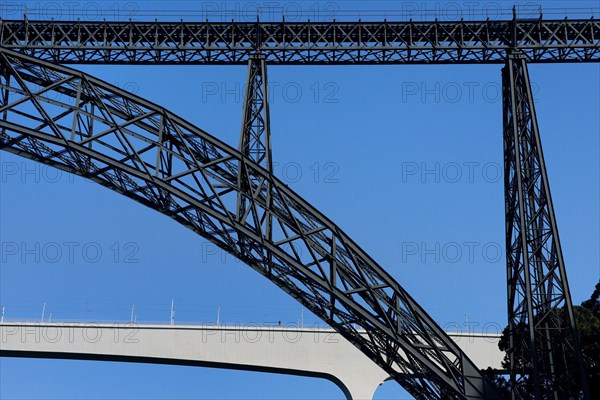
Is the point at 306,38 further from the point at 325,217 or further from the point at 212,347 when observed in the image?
the point at 212,347

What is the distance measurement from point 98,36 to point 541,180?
13.3m

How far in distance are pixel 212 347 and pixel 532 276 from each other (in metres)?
28.3

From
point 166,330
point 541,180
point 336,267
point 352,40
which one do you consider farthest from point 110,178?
point 166,330

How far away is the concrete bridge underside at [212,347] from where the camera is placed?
52.9 meters

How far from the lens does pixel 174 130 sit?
24.6 metres

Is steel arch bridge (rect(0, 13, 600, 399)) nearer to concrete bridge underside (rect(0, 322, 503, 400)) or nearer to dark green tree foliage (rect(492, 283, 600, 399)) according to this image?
dark green tree foliage (rect(492, 283, 600, 399))

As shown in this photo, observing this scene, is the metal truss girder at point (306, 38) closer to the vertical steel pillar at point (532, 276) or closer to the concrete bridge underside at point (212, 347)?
the vertical steel pillar at point (532, 276)

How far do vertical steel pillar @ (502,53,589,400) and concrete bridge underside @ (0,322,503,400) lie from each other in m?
Result: 25.2

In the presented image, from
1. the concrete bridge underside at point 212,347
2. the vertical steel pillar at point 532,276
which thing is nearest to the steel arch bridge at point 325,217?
the vertical steel pillar at point 532,276

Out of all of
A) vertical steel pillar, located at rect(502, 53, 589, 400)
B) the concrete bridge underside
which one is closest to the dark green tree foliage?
vertical steel pillar, located at rect(502, 53, 589, 400)

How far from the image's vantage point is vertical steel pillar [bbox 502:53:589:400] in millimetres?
26078

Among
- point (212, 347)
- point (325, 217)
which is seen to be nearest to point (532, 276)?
point (325, 217)

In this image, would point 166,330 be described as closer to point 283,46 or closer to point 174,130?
point 283,46

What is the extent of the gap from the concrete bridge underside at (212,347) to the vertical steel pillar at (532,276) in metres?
25.2
